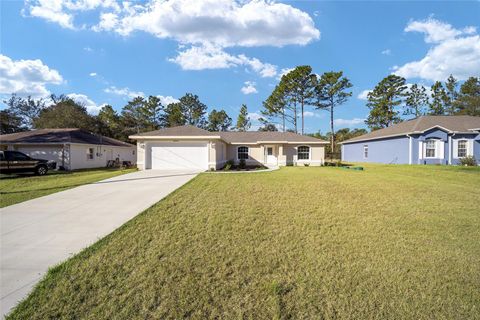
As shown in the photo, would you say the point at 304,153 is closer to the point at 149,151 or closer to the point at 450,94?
the point at 149,151

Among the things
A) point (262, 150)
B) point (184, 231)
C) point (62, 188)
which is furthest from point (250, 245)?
point (262, 150)

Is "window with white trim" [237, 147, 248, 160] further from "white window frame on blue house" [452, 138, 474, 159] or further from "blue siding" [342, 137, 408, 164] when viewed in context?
"white window frame on blue house" [452, 138, 474, 159]

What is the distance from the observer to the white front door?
23.5 m

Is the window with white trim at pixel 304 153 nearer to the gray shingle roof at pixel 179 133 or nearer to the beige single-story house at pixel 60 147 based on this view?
the gray shingle roof at pixel 179 133

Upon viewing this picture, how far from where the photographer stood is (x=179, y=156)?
1784cm

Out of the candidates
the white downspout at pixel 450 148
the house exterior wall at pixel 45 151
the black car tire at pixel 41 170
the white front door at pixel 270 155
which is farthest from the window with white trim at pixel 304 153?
the house exterior wall at pixel 45 151

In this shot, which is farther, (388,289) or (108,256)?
(108,256)

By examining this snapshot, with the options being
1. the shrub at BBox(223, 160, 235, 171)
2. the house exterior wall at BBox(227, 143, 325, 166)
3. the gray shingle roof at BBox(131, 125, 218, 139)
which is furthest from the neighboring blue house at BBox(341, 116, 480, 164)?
the gray shingle roof at BBox(131, 125, 218, 139)

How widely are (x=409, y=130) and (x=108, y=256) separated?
80.5 feet

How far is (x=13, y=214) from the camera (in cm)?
638

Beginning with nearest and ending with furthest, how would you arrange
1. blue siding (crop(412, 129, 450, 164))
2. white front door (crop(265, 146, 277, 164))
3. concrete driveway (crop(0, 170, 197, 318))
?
concrete driveway (crop(0, 170, 197, 318)), blue siding (crop(412, 129, 450, 164)), white front door (crop(265, 146, 277, 164))

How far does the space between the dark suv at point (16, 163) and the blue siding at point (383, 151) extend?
28.1 metres

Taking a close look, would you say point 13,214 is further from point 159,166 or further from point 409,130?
point 409,130

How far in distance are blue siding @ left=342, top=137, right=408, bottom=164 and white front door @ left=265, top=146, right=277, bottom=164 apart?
11002 millimetres
